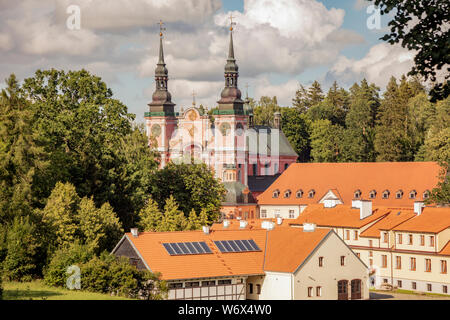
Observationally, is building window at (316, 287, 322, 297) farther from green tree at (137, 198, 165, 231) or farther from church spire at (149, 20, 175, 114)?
church spire at (149, 20, 175, 114)

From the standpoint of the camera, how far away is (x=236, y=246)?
57.4 meters

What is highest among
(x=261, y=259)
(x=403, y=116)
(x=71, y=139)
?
(x=403, y=116)

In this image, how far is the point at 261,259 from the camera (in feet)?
186

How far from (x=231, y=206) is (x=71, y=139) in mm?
48488

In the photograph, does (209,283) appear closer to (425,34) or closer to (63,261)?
(63,261)

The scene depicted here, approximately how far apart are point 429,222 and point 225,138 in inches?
2394

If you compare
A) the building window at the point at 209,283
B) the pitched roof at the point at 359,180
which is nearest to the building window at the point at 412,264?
the building window at the point at 209,283

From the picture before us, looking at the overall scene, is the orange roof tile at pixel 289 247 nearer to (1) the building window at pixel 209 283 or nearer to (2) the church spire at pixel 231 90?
(1) the building window at pixel 209 283

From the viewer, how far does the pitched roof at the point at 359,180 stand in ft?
334

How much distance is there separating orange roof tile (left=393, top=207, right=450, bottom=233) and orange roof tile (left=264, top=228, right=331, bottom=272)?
46.9 ft

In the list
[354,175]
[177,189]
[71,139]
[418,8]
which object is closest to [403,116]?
[354,175]
